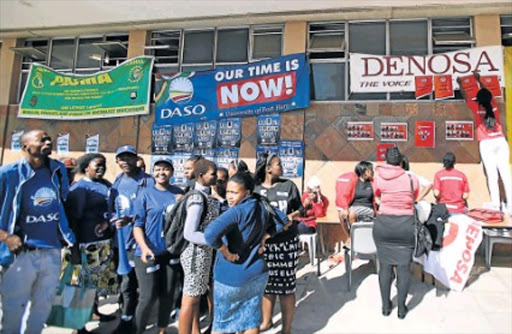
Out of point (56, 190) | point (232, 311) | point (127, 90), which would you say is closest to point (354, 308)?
point (232, 311)

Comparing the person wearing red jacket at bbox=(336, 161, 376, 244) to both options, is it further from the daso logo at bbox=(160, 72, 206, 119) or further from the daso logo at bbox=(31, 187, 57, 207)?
the daso logo at bbox=(160, 72, 206, 119)

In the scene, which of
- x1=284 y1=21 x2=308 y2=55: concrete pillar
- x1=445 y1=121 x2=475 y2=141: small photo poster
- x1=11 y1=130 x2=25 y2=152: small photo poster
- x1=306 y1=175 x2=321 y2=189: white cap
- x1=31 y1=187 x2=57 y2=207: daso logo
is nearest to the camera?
x1=31 y1=187 x2=57 y2=207: daso logo

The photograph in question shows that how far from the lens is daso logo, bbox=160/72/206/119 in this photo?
6977 mm

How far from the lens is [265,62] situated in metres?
6.70

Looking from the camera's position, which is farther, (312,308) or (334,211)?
(334,211)

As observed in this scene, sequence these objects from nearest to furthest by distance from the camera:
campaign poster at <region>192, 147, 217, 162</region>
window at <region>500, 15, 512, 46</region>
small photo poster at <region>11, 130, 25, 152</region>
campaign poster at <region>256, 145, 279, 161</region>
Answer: window at <region>500, 15, 512, 46</region> → campaign poster at <region>256, 145, 279, 161</region> → campaign poster at <region>192, 147, 217, 162</region> → small photo poster at <region>11, 130, 25, 152</region>

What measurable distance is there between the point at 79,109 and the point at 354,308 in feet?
22.5

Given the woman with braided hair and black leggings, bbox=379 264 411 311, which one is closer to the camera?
black leggings, bbox=379 264 411 311

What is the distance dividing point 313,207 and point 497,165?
3235 mm

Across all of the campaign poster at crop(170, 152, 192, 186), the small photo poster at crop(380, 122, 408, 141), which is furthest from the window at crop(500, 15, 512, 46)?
the campaign poster at crop(170, 152, 192, 186)

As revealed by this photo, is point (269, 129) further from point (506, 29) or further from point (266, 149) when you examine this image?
point (506, 29)

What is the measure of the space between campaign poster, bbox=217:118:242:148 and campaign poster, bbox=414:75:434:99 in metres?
3.37

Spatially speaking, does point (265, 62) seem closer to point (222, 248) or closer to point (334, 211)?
point (334, 211)

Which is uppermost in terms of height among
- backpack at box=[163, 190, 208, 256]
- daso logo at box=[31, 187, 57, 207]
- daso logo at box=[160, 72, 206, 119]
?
daso logo at box=[160, 72, 206, 119]
